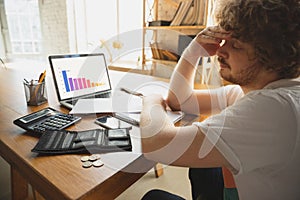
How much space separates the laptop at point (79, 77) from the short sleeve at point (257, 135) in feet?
2.17

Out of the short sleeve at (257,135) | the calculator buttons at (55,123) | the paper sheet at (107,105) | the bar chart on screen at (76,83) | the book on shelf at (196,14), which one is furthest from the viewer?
the book on shelf at (196,14)

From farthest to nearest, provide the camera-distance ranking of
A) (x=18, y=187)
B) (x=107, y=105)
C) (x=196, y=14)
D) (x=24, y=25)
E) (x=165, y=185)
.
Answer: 1. (x=24, y=25)
2. (x=196, y=14)
3. (x=165, y=185)
4. (x=18, y=187)
5. (x=107, y=105)

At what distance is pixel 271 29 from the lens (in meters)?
0.48

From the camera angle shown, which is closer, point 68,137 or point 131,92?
point 68,137

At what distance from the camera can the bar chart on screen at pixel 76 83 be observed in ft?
3.15

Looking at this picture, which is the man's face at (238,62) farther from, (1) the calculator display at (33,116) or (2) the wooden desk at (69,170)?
(1) the calculator display at (33,116)

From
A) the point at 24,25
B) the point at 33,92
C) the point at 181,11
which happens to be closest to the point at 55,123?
the point at 33,92

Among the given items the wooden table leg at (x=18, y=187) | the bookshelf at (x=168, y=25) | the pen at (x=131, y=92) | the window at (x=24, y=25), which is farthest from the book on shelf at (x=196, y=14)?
the window at (x=24, y=25)

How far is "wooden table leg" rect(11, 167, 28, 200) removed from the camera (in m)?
1.12

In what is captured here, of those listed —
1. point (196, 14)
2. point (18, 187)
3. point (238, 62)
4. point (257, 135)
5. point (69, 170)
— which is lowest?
point (18, 187)

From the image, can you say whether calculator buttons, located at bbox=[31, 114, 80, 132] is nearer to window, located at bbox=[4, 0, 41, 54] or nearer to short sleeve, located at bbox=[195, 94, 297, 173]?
short sleeve, located at bbox=[195, 94, 297, 173]

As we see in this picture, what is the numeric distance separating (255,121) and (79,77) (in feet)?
2.63

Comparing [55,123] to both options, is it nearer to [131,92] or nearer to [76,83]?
[76,83]

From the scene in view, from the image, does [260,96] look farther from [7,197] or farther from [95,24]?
[95,24]
